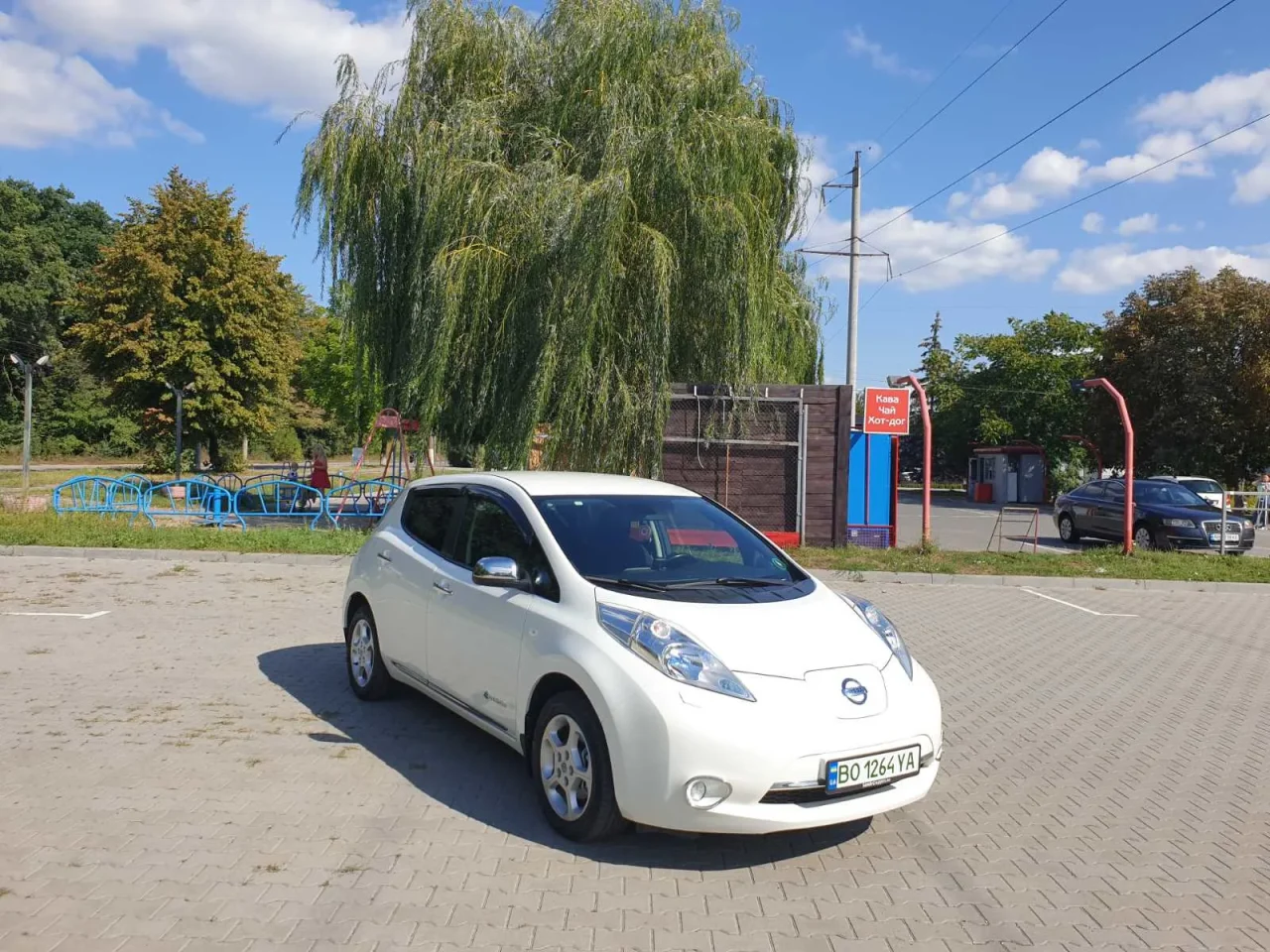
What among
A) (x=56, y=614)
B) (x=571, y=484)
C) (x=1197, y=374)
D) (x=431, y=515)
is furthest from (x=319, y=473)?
(x=1197, y=374)

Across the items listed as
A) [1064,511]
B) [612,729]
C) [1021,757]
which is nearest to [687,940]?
[612,729]

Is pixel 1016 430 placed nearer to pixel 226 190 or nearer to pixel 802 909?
pixel 226 190

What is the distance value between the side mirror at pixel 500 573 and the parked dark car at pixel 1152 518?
57.4ft

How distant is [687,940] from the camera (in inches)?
136

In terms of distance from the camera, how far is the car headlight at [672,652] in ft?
13.1

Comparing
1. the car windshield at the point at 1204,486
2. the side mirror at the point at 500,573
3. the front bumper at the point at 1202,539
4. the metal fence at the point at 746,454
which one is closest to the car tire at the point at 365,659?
the side mirror at the point at 500,573

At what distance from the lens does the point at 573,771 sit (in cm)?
428

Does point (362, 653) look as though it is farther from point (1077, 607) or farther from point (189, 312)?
point (189, 312)

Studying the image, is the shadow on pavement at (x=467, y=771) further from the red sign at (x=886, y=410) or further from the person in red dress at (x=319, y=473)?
the person in red dress at (x=319, y=473)

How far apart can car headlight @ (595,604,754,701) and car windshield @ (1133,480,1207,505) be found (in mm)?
18309

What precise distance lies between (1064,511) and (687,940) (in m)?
21.1

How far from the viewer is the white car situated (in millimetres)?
3908

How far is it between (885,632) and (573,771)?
163 cm

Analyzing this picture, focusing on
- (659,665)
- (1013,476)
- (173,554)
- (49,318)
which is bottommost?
(173,554)
